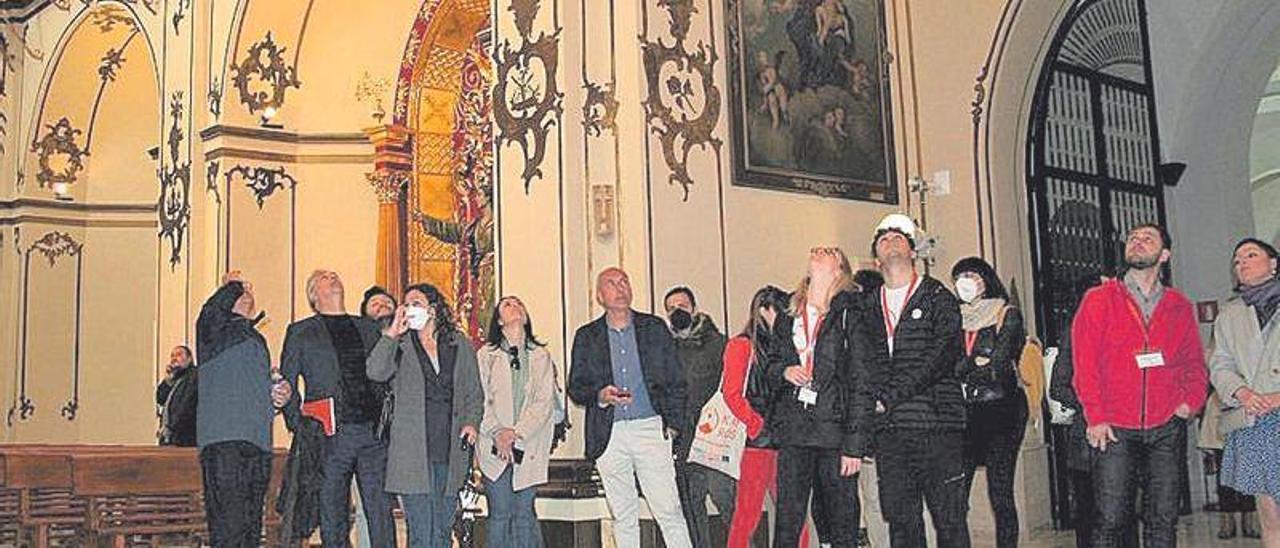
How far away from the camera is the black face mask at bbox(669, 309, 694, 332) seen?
7.65 m

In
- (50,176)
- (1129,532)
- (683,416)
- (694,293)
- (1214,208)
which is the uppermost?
(50,176)

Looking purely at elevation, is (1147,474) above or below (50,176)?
below

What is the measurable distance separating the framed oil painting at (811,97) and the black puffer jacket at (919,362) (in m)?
3.79

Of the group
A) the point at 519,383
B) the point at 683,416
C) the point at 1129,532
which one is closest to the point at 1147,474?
the point at 1129,532

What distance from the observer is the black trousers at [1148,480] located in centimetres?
549

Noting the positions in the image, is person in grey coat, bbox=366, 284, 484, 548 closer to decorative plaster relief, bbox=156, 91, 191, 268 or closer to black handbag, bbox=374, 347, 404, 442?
black handbag, bbox=374, 347, 404, 442

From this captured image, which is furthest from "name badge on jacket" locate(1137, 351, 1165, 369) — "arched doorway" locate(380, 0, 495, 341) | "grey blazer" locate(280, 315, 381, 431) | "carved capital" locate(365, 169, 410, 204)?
"carved capital" locate(365, 169, 410, 204)

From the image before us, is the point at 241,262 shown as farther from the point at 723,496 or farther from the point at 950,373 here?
the point at 950,373

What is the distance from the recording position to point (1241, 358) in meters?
5.78

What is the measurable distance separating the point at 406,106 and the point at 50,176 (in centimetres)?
499

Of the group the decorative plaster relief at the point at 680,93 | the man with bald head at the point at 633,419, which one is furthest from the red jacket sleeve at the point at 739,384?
the decorative plaster relief at the point at 680,93

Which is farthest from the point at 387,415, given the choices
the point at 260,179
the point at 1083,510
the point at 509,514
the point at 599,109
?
the point at 260,179

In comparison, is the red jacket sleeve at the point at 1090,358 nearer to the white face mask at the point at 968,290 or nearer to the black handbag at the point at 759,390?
the white face mask at the point at 968,290

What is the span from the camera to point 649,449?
22.4 feet
